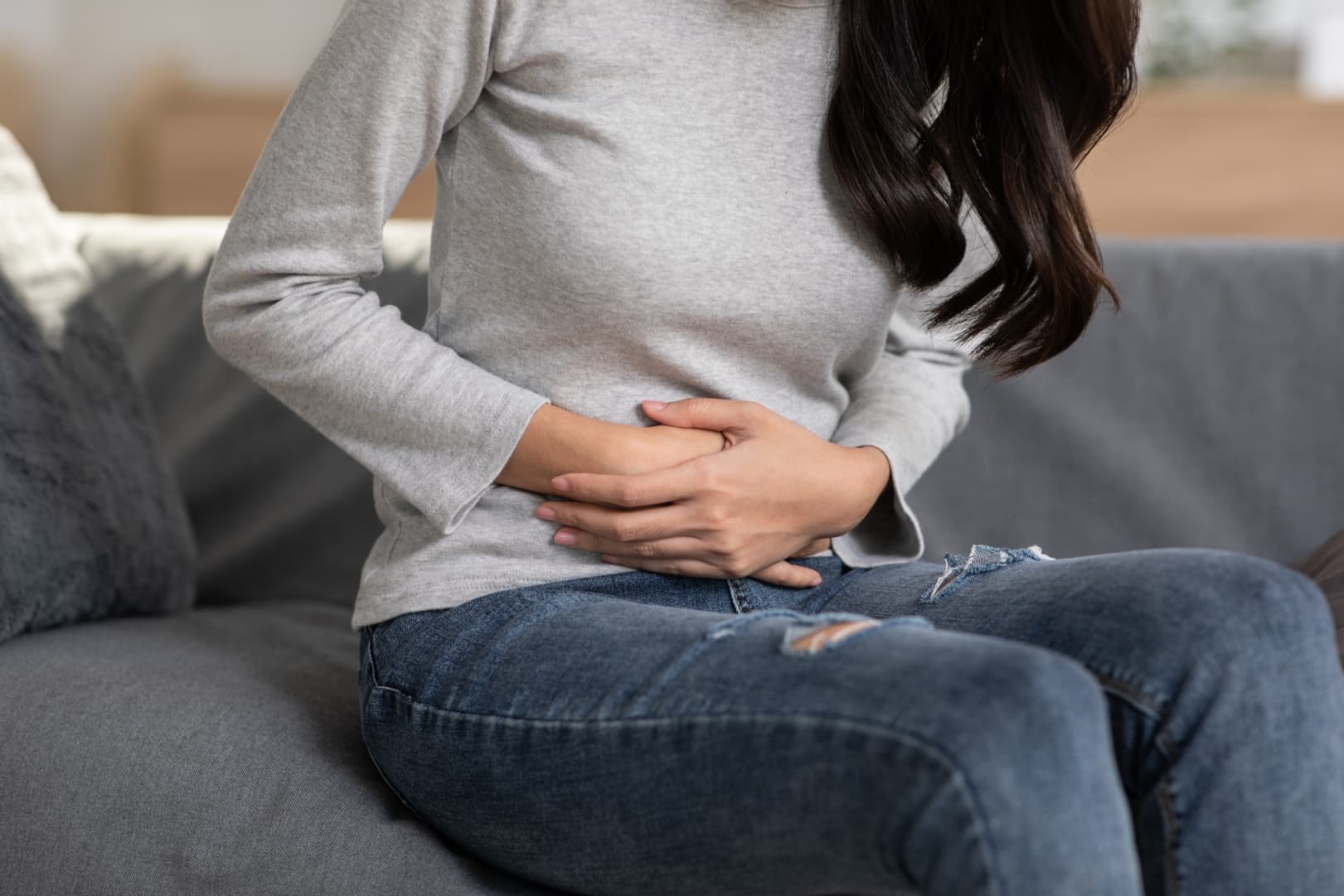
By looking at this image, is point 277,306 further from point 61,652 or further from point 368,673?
point 61,652

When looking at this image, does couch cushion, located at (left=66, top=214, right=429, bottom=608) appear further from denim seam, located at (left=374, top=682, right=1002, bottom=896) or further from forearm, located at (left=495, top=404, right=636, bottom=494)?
denim seam, located at (left=374, top=682, right=1002, bottom=896)

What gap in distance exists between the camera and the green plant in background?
3.29 m

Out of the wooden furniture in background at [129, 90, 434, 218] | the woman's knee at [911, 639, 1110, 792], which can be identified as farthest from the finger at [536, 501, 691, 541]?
the wooden furniture in background at [129, 90, 434, 218]

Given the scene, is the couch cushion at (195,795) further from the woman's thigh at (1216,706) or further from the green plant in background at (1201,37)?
the green plant in background at (1201,37)

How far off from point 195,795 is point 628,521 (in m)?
0.34

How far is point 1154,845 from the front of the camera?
27.0 inches

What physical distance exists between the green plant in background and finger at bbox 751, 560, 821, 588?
2.75 meters

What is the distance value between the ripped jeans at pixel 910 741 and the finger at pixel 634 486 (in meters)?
0.07

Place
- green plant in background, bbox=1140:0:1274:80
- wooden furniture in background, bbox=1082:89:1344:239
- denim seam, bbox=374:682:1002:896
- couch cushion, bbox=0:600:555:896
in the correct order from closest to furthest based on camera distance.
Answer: denim seam, bbox=374:682:1002:896, couch cushion, bbox=0:600:555:896, wooden furniture in background, bbox=1082:89:1344:239, green plant in background, bbox=1140:0:1274:80

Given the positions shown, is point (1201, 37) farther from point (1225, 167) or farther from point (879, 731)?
point (879, 731)

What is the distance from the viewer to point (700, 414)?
88 centimetres

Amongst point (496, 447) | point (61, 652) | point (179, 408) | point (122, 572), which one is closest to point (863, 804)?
point (496, 447)

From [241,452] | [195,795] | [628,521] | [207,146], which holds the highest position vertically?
[628,521]

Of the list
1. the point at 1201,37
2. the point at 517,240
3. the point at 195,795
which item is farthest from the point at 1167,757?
the point at 1201,37
